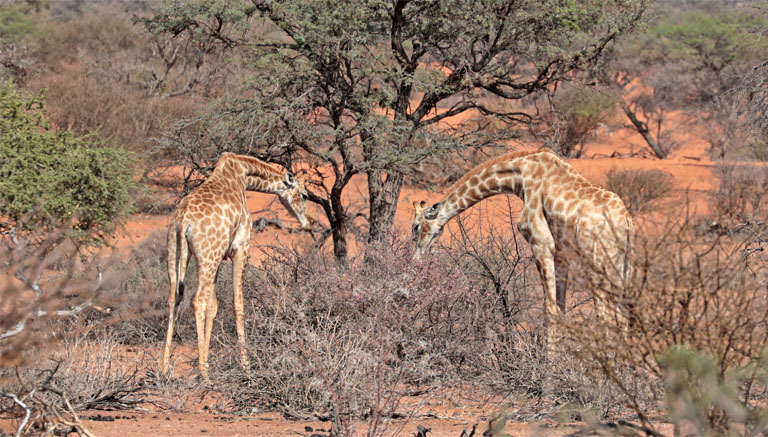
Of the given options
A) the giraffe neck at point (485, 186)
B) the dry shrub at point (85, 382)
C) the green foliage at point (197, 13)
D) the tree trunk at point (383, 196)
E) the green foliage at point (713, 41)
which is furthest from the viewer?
the green foliage at point (713, 41)

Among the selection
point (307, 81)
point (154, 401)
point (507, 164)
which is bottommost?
point (154, 401)

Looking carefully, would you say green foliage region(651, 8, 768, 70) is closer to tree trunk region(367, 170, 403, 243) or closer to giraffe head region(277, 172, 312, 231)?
tree trunk region(367, 170, 403, 243)

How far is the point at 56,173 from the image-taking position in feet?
40.7

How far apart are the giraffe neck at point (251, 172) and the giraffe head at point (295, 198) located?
65 mm

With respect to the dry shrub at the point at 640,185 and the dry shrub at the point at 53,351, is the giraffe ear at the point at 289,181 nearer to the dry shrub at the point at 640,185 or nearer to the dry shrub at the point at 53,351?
the dry shrub at the point at 53,351

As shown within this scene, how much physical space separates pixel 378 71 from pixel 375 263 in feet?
10.7

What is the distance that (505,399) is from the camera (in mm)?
7277

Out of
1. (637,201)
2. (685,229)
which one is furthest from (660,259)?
(637,201)

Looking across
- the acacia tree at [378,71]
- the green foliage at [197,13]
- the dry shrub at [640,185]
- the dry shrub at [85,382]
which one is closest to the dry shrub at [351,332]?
the dry shrub at [85,382]

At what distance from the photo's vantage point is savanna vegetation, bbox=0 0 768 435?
4.51 m

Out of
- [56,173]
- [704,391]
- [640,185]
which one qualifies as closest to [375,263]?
[704,391]

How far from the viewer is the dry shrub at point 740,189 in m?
16.7

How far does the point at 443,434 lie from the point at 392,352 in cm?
123

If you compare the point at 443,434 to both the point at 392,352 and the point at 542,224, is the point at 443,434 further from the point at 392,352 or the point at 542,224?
the point at 542,224
